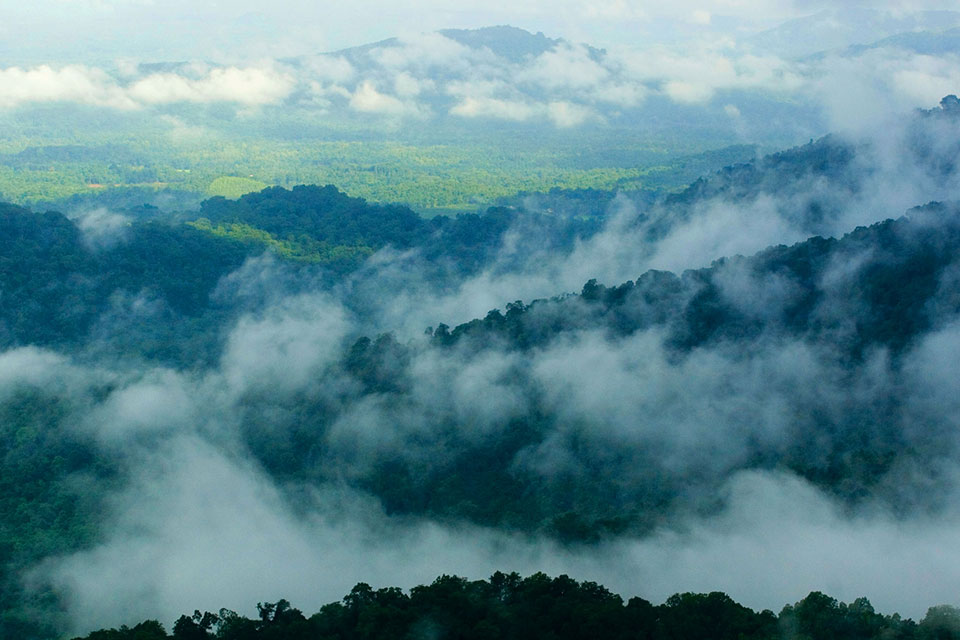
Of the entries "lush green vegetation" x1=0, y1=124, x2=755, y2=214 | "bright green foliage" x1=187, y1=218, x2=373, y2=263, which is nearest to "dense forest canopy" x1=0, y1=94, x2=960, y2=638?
"bright green foliage" x1=187, y1=218, x2=373, y2=263

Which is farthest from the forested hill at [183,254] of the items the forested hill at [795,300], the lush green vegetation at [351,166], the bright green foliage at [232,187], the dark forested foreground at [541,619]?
the bright green foliage at [232,187]

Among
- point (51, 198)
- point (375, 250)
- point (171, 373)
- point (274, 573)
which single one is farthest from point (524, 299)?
point (51, 198)

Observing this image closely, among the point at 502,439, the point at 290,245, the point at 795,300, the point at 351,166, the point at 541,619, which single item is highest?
the point at 351,166

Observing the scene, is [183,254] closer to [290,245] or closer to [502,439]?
[290,245]

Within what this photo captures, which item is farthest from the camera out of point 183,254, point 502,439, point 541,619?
point 183,254

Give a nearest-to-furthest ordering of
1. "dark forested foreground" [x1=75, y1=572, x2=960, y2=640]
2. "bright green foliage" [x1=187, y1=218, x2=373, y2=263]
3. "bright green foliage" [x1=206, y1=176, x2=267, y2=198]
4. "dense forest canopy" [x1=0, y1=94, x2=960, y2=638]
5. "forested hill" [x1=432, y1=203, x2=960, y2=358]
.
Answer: "dark forested foreground" [x1=75, y1=572, x2=960, y2=640] < "dense forest canopy" [x1=0, y1=94, x2=960, y2=638] < "forested hill" [x1=432, y1=203, x2=960, y2=358] < "bright green foliage" [x1=187, y1=218, x2=373, y2=263] < "bright green foliage" [x1=206, y1=176, x2=267, y2=198]

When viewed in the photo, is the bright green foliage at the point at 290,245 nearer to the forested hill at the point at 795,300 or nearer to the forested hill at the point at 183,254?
the forested hill at the point at 183,254

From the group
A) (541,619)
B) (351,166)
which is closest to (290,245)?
(541,619)

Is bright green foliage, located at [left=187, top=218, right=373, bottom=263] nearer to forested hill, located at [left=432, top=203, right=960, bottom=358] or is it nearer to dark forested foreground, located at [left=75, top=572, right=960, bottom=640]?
forested hill, located at [left=432, top=203, right=960, bottom=358]
